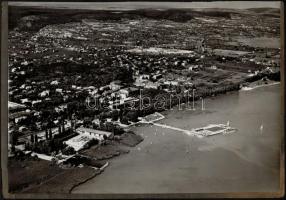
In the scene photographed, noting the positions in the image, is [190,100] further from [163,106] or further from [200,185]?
[200,185]

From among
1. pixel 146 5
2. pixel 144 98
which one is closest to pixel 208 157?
pixel 144 98

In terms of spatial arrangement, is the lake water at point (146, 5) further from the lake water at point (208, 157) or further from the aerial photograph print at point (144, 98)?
the lake water at point (208, 157)

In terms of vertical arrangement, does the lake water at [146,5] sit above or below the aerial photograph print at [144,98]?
above

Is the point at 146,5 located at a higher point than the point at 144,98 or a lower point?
higher

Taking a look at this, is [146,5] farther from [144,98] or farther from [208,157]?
[208,157]

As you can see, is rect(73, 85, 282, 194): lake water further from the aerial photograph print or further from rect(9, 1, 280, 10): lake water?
rect(9, 1, 280, 10): lake water

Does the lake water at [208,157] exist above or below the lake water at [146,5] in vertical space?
below

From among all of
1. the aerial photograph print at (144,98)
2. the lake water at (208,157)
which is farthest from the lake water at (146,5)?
the lake water at (208,157)
